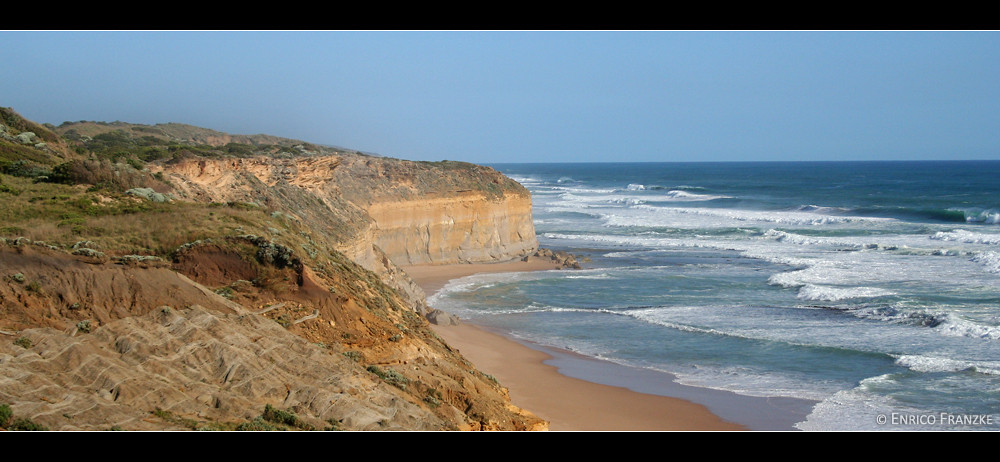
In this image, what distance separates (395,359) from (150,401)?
178 inches

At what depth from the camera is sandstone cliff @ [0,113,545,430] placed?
9.19 m

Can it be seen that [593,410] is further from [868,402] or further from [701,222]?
[701,222]

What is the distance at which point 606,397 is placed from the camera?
17297 mm

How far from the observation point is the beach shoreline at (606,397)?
15625 millimetres

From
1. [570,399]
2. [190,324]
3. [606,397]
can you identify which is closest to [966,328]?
[606,397]

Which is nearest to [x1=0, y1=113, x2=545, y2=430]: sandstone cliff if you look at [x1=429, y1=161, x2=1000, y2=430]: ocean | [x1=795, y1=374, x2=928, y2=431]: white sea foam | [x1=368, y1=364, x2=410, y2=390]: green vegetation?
[x1=368, y1=364, x2=410, y2=390]: green vegetation

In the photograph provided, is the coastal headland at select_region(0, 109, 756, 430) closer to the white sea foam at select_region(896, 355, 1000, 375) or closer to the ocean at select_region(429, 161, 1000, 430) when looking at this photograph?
the ocean at select_region(429, 161, 1000, 430)

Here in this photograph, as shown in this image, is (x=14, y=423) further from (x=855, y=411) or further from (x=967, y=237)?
(x=967, y=237)

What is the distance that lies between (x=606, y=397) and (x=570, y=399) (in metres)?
0.82

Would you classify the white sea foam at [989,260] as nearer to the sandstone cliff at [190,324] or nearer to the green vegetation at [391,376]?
the sandstone cliff at [190,324]

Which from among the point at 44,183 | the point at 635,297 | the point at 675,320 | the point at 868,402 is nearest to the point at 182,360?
the point at 44,183

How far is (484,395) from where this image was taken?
516 inches

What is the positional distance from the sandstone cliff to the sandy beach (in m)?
1.93

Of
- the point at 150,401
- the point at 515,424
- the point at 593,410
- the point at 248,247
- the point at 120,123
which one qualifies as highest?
the point at 120,123
